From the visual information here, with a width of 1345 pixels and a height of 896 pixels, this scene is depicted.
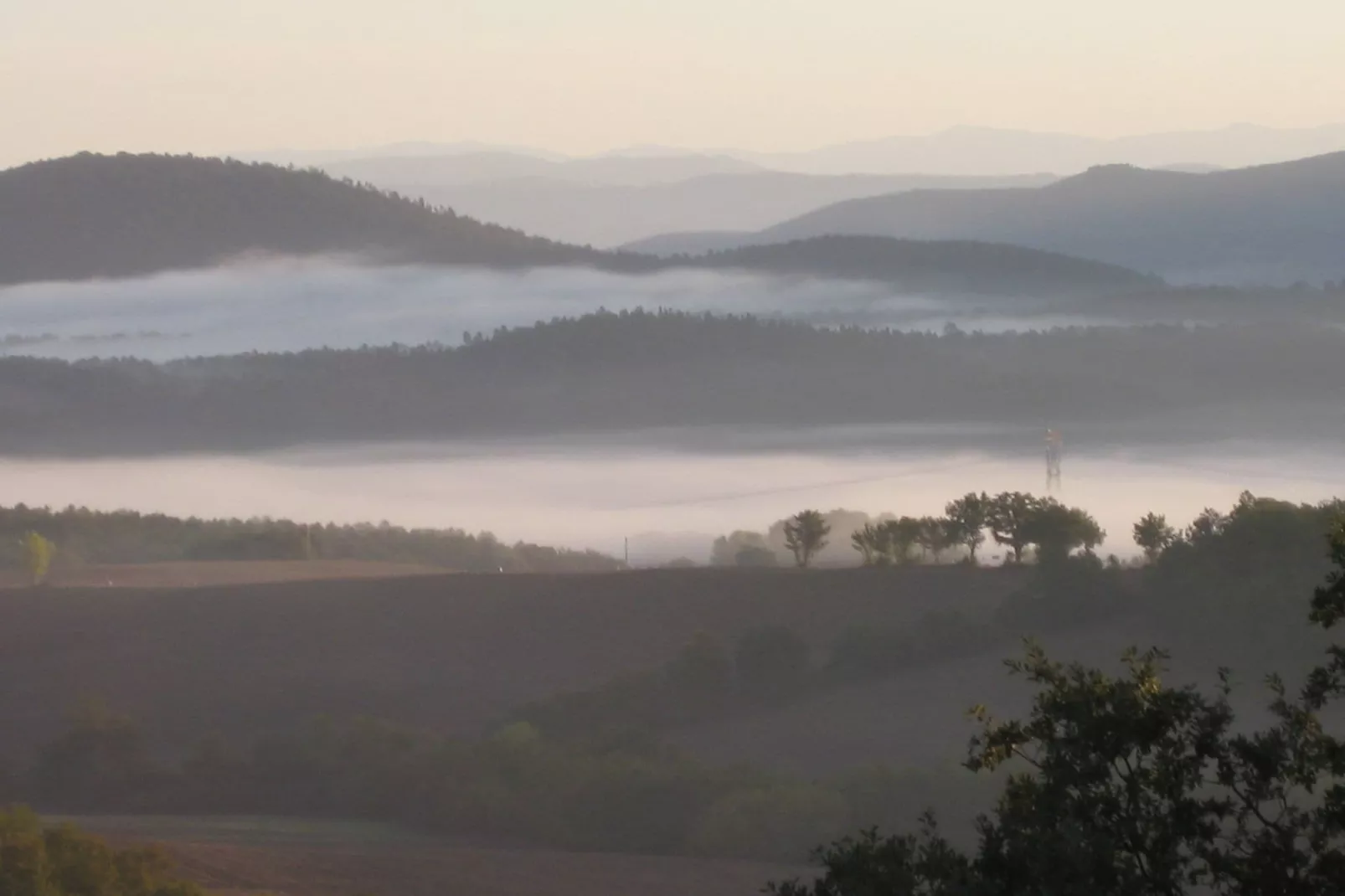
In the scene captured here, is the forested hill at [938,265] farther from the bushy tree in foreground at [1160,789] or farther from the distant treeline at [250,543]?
the bushy tree in foreground at [1160,789]

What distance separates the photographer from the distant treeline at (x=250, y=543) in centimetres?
8106

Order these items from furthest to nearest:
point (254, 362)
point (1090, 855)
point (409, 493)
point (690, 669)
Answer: point (254, 362) < point (409, 493) < point (690, 669) < point (1090, 855)

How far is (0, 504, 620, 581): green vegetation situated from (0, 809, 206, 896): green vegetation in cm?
5226

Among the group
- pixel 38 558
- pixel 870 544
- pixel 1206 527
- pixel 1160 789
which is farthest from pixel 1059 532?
pixel 1160 789

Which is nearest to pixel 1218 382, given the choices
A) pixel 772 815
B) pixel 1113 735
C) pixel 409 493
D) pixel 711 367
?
pixel 711 367

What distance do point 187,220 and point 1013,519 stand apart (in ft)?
387

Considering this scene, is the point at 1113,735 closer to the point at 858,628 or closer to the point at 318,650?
the point at 858,628

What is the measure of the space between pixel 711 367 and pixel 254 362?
3890cm

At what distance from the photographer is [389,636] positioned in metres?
59.2

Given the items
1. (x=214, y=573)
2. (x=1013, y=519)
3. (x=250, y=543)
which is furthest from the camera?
(x=250, y=543)

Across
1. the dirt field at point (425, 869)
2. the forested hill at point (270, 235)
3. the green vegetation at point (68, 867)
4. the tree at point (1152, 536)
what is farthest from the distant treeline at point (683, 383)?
the green vegetation at point (68, 867)

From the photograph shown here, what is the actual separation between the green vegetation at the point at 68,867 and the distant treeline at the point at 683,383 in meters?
126

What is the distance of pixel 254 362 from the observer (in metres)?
163

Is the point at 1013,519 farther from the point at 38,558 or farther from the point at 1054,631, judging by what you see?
the point at 38,558
